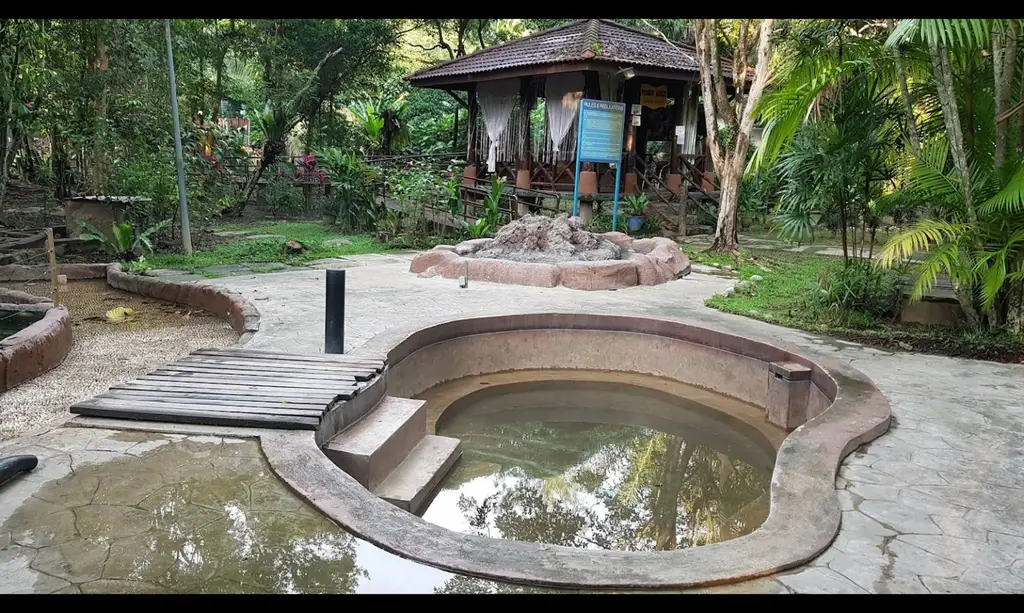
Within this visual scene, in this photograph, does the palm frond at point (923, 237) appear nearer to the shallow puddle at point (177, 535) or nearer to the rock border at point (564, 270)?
the rock border at point (564, 270)

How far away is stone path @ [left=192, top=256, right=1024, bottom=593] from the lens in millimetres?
3018

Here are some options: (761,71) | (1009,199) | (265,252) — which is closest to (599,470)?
(1009,199)

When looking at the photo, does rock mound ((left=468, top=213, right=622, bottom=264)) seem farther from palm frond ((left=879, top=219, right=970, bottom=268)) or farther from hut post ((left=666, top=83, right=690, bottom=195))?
hut post ((left=666, top=83, right=690, bottom=195))

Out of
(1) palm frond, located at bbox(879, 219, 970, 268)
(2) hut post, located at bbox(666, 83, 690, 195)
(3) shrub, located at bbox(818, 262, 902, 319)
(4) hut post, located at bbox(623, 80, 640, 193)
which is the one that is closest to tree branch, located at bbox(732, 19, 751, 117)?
(4) hut post, located at bbox(623, 80, 640, 193)

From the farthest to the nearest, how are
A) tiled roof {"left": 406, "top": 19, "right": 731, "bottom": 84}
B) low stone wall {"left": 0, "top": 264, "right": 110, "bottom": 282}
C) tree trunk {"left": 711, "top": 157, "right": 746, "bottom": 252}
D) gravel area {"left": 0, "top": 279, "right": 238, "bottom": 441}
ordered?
tiled roof {"left": 406, "top": 19, "right": 731, "bottom": 84} → tree trunk {"left": 711, "top": 157, "right": 746, "bottom": 252} → low stone wall {"left": 0, "top": 264, "right": 110, "bottom": 282} → gravel area {"left": 0, "top": 279, "right": 238, "bottom": 441}

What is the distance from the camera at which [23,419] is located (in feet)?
15.2

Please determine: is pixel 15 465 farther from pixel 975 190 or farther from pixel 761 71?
pixel 761 71

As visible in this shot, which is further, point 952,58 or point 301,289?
point 301,289

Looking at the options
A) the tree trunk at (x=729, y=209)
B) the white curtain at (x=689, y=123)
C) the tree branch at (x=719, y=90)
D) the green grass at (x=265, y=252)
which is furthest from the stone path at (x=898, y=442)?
the white curtain at (x=689, y=123)

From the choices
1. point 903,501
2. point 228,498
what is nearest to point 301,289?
point 228,498

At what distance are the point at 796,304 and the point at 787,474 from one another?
500 cm

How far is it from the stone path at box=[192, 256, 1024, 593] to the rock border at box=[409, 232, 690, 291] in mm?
395

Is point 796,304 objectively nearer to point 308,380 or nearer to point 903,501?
point 903,501

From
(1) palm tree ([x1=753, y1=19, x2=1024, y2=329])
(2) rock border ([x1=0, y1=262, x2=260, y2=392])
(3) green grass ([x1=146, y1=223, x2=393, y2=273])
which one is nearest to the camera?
(2) rock border ([x1=0, y1=262, x2=260, y2=392])
